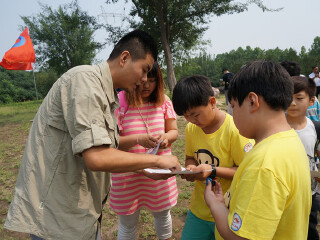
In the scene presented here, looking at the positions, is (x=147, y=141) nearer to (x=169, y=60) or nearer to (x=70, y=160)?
(x=70, y=160)

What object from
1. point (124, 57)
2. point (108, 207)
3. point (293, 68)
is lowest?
point (108, 207)

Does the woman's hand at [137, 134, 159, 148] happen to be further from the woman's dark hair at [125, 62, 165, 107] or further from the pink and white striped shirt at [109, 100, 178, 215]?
the woman's dark hair at [125, 62, 165, 107]

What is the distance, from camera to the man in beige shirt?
4.07ft

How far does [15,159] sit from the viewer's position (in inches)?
229

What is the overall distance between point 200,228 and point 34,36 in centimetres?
2751

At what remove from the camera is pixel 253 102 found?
1.00 metres

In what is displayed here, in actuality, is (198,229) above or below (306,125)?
below

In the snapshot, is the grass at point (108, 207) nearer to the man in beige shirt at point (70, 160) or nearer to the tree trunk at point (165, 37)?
the man in beige shirt at point (70, 160)

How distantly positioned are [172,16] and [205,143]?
41.1 feet

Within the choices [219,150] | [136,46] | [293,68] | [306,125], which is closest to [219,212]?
[219,150]

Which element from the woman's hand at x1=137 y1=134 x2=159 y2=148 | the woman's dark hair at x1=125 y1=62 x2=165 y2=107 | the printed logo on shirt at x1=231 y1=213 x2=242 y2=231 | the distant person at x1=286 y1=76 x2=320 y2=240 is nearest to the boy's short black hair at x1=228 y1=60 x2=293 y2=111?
the printed logo on shirt at x1=231 y1=213 x2=242 y2=231

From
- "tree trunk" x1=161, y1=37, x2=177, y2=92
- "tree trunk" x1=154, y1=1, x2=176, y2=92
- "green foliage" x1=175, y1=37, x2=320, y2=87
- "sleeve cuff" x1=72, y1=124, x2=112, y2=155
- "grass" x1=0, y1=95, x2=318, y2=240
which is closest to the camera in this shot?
"sleeve cuff" x1=72, y1=124, x2=112, y2=155

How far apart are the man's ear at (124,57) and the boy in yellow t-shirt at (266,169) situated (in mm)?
749

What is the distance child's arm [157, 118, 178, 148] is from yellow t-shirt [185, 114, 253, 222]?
312 millimetres
